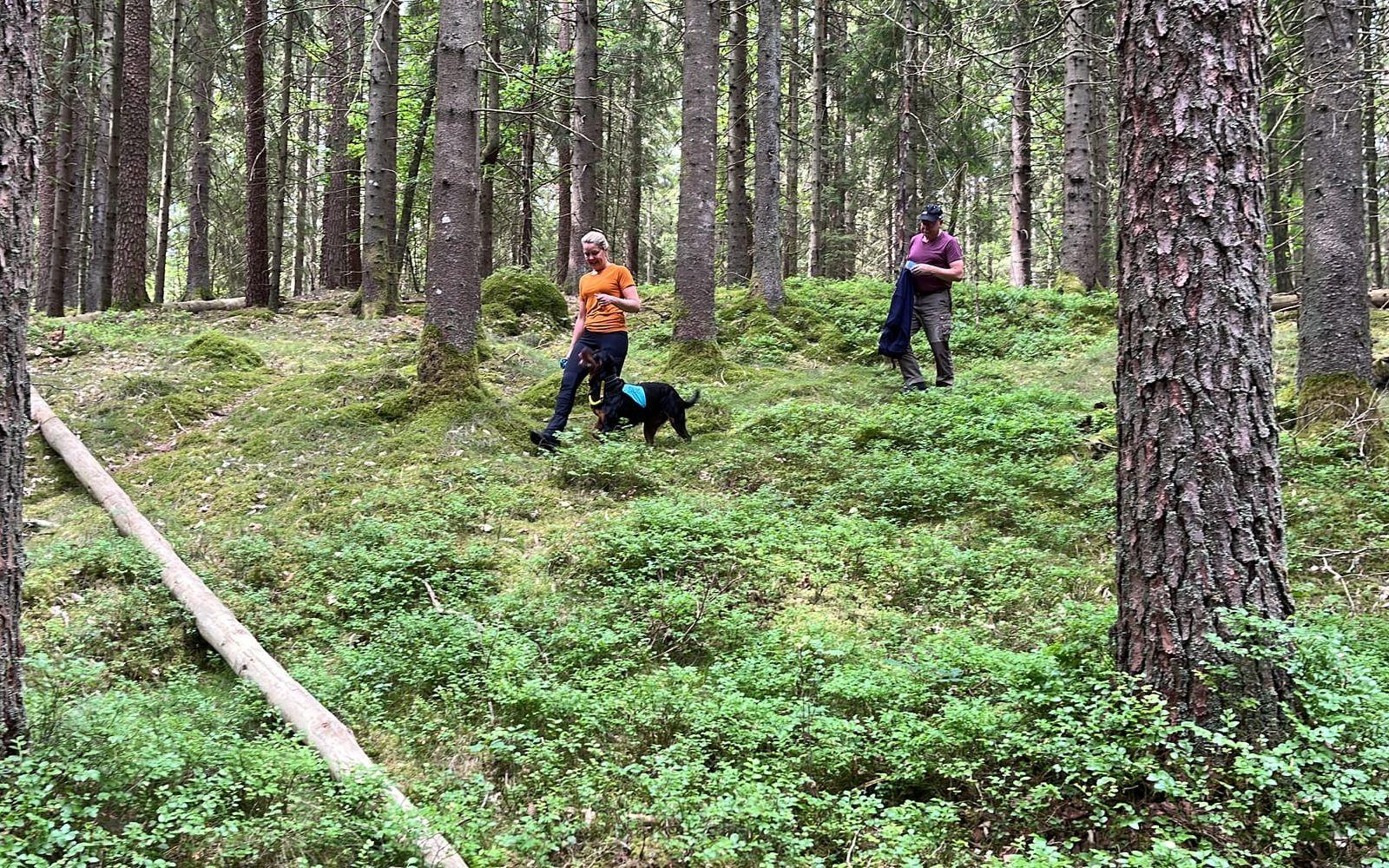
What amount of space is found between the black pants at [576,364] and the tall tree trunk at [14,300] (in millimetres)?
4901

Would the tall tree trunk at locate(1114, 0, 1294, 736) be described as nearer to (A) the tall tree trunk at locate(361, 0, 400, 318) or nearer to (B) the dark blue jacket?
(B) the dark blue jacket

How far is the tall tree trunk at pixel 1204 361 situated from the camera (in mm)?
3240

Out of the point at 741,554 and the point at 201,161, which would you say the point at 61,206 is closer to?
the point at 201,161

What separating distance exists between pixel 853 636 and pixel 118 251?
15.3 meters

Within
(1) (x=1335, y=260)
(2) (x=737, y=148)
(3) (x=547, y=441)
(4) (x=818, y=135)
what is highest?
(4) (x=818, y=135)

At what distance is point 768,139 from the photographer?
12.8 meters

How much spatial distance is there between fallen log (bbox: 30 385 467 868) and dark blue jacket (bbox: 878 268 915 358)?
7.02m

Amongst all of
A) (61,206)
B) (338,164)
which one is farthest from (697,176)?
(61,206)

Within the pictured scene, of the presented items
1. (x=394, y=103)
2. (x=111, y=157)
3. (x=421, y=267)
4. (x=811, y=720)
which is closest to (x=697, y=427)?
(x=811, y=720)

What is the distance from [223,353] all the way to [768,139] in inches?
333

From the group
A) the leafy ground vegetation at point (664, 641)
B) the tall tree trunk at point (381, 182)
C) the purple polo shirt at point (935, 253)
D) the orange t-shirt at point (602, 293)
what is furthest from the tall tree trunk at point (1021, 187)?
the orange t-shirt at point (602, 293)

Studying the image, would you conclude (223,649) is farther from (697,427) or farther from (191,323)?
(191,323)

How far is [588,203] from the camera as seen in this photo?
55.5 feet

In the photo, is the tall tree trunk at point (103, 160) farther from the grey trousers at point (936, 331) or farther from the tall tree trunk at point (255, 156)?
the grey trousers at point (936, 331)
